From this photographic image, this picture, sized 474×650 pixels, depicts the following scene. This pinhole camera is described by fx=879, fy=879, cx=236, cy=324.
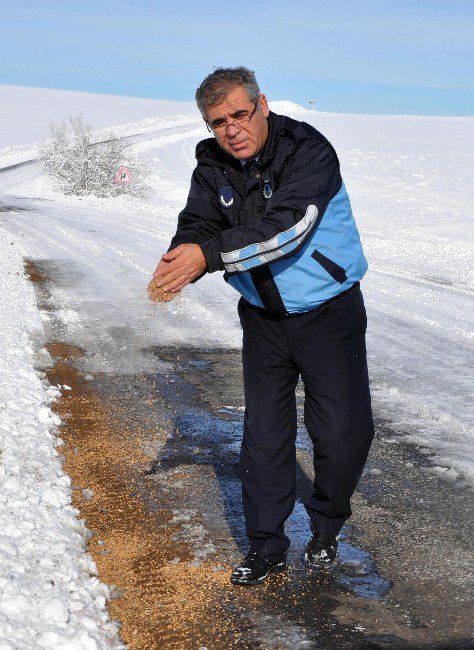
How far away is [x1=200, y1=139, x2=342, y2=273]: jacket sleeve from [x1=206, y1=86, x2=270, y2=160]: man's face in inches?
6.5

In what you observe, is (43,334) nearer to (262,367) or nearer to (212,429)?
(212,429)

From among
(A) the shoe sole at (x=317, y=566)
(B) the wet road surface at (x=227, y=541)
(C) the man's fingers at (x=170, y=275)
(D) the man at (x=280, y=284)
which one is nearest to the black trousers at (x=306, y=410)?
(D) the man at (x=280, y=284)

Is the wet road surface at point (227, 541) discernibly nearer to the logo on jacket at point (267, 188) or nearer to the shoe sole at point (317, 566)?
the shoe sole at point (317, 566)

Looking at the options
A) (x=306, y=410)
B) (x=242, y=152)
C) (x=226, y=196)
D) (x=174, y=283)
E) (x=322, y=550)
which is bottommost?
(x=322, y=550)

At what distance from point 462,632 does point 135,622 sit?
1031 mm

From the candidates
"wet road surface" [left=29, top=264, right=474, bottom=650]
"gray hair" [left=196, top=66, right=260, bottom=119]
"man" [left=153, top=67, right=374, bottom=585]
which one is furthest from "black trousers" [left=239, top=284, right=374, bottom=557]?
"gray hair" [left=196, top=66, right=260, bottom=119]

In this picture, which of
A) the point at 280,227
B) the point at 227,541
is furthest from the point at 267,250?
the point at 227,541

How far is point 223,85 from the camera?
9.25 ft

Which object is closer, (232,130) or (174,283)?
(174,283)

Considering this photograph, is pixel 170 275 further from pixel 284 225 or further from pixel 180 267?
pixel 284 225

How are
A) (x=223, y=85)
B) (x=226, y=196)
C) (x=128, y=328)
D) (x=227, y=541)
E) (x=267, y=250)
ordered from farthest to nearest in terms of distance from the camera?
(x=128, y=328)
(x=227, y=541)
(x=226, y=196)
(x=223, y=85)
(x=267, y=250)

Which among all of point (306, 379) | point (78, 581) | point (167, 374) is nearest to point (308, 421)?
point (306, 379)

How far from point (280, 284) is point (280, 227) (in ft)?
0.78

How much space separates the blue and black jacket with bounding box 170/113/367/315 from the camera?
2660 mm
